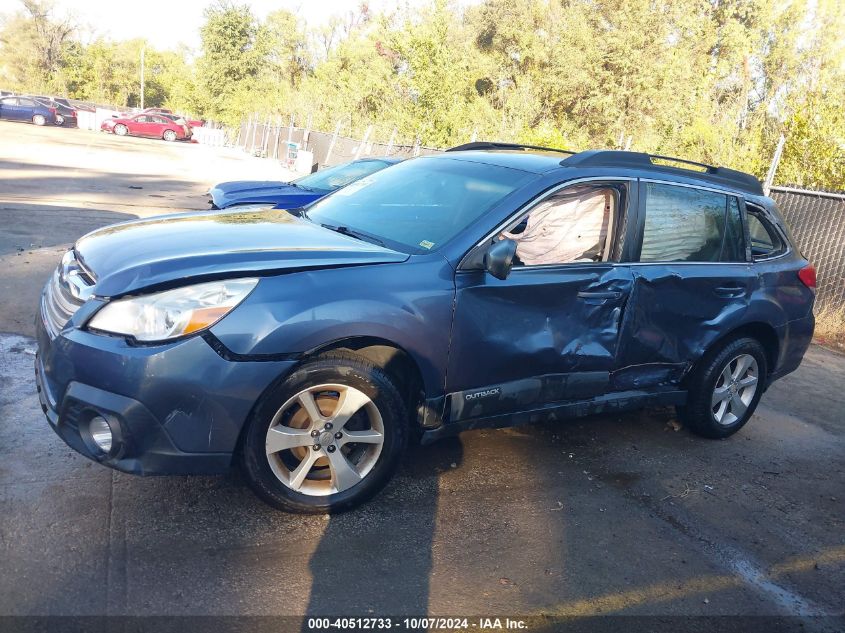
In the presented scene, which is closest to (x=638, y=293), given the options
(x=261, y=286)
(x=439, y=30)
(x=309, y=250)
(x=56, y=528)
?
(x=309, y=250)

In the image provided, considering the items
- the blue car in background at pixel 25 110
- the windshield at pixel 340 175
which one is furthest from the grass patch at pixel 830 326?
the blue car in background at pixel 25 110

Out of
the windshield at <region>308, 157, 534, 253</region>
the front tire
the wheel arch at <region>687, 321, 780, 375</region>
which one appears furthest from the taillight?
the front tire

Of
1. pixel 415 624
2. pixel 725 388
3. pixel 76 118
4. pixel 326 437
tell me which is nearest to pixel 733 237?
pixel 725 388

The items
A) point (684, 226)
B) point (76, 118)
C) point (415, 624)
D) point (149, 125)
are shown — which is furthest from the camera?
point (76, 118)

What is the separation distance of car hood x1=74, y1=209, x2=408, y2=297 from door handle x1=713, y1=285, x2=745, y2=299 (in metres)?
2.27

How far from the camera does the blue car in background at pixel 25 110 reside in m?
40.0

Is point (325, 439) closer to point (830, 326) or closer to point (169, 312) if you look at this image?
point (169, 312)

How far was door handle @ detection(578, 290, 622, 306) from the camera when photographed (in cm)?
406

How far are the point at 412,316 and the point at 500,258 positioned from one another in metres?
0.51

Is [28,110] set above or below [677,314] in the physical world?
below

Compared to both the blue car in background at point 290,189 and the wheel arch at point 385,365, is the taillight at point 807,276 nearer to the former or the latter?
the wheel arch at point 385,365

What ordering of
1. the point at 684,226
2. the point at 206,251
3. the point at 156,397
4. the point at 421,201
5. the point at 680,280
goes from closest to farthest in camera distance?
1. the point at 156,397
2. the point at 206,251
3. the point at 421,201
4. the point at 680,280
5. the point at 684,226

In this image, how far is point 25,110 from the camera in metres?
40.5

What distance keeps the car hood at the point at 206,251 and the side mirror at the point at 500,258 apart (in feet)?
1.38
